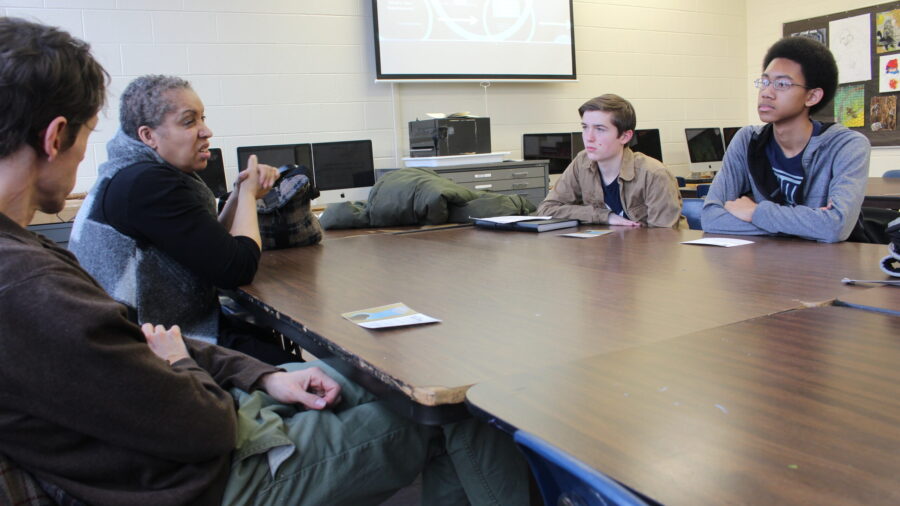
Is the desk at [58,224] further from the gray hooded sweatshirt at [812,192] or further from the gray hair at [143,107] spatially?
the gray hooded sweatshirt at [812,192]

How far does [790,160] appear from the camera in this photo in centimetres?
216

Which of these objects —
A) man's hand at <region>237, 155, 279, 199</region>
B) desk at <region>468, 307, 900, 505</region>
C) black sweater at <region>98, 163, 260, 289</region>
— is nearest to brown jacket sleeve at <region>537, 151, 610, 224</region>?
man's hand at <region>237, 155, 279, 199</region>

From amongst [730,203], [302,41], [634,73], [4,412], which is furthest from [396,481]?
[634,73]

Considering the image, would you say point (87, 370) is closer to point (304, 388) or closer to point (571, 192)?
point (304, 388)

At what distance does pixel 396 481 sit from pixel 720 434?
634mm

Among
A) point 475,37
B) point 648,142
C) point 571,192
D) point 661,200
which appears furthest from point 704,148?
point 661,200

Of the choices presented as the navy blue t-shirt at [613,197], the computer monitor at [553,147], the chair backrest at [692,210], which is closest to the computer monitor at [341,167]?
the computer monitor at [553,147]

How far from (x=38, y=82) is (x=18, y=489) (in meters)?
0.49

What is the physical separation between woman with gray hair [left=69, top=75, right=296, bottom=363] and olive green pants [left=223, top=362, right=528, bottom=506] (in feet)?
2.07

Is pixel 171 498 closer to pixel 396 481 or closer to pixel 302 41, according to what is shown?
pixel 396 481

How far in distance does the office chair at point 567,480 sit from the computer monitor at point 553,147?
5009 mm

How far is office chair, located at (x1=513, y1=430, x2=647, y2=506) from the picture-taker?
0.45 metres

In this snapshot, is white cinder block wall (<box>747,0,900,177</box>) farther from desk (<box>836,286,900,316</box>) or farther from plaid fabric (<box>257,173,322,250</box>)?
desk (<box>836,286,900,316</box>)

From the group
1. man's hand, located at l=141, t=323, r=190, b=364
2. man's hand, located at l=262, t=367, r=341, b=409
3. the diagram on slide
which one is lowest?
man's hand, located at l=262, t=367, r=341, b=409
